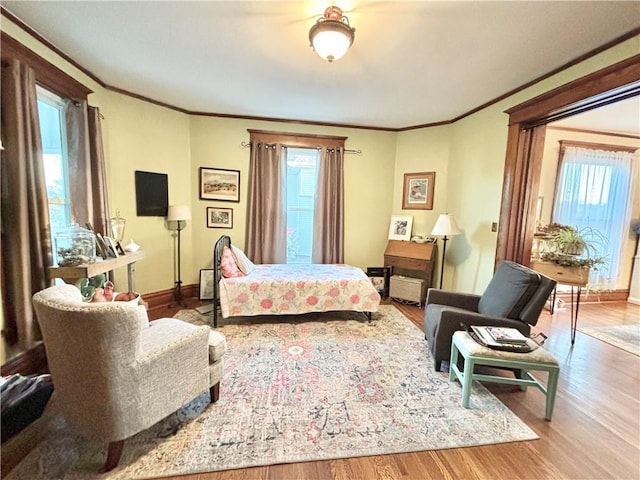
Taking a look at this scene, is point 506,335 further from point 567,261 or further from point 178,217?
point 178,217

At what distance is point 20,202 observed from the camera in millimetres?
2066

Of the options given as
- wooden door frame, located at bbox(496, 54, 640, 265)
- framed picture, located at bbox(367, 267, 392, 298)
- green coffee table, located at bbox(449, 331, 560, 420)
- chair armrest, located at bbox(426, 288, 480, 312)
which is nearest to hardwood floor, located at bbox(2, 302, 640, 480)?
green coffee table, located at bbox(449, 331, 560, 420)

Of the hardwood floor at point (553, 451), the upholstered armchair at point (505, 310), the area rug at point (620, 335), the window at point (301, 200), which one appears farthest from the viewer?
the window at point (301, 200)

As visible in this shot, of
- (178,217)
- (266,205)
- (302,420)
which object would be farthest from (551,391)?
(178,217)

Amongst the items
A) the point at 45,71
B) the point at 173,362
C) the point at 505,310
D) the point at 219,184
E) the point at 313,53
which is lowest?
the point at 173,362

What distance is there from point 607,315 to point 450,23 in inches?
177

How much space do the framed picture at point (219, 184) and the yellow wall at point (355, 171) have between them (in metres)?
0.09

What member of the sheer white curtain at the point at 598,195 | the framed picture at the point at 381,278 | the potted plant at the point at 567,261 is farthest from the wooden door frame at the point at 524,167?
the sheer white curtain at the point at 598,195

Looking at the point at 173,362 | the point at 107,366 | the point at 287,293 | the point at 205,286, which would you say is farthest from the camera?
the point at 205,286

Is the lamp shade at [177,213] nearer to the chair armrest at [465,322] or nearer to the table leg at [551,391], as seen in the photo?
the chair armrest at [465,322]

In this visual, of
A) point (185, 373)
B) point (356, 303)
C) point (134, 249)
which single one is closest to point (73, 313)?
point (185, 373)

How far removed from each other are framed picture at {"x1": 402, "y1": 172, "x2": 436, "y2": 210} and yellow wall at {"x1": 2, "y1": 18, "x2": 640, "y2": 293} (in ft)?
0.28

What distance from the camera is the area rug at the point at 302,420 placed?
155 cm

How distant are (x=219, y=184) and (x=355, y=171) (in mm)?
2095
